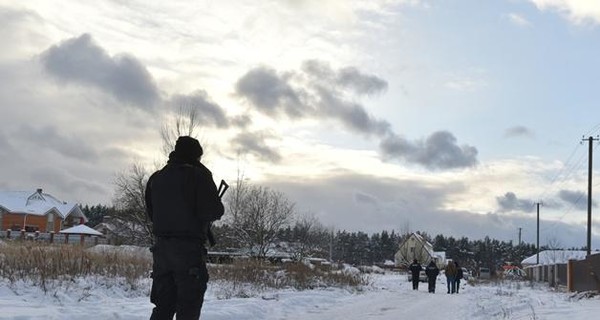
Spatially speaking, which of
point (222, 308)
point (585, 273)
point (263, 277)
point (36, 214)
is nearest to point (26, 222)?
point (36, 214)

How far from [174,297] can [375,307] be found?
1215 centimetres

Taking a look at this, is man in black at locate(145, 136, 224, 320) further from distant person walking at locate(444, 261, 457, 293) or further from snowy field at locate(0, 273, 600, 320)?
distant person walking at locate(444, 261, 457, 293)

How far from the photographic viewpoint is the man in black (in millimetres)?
5555

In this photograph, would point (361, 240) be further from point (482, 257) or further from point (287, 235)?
point (287, 235)

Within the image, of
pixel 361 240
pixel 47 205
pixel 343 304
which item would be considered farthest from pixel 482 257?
pixel 343 304

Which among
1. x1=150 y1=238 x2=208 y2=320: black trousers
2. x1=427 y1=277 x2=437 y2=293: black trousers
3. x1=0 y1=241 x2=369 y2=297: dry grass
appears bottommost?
x1=427 y1=277 x2=437 y2=293: black trousers

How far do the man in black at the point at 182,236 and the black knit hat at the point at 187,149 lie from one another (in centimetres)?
14

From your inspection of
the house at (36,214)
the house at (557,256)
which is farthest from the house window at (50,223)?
the house at (557,256)

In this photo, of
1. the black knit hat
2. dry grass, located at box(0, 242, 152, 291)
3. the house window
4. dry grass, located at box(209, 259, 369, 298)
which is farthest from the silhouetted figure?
the house window

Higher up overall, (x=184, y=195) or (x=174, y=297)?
(x=184, y=195)

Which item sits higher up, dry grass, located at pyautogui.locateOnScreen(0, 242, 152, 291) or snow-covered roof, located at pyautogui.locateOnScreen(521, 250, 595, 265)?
snow-covered roof, located at pyautogui.locateOnScreen(521, 250, 595, 265)

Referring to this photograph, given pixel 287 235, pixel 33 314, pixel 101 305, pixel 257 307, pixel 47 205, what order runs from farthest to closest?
pixel 47 205 → pixel 287 235 → pixel 257 307 → pixel 101 305 → pixel 33 314

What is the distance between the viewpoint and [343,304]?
18297 millimetres

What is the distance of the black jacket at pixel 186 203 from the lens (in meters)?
5.61
